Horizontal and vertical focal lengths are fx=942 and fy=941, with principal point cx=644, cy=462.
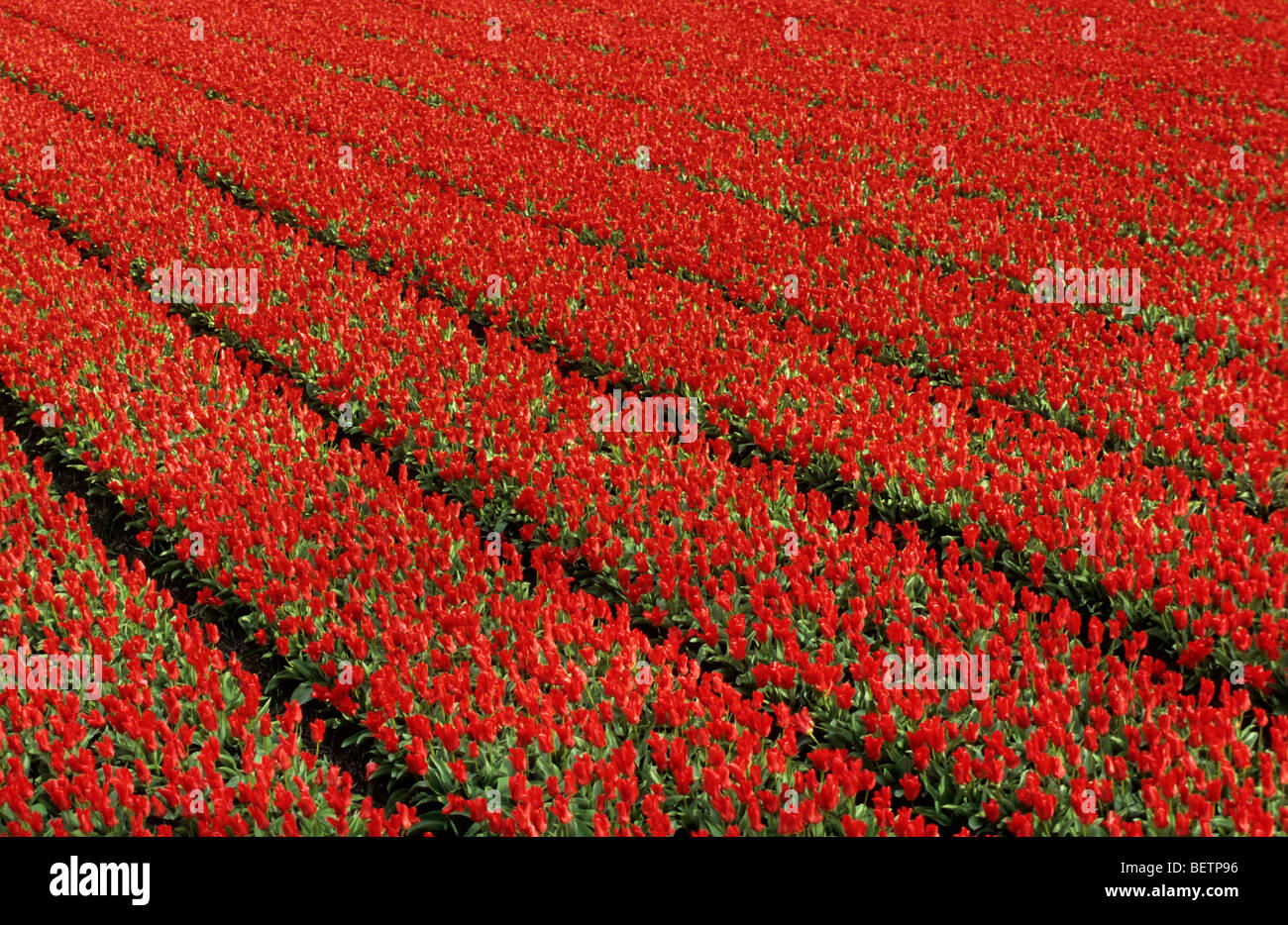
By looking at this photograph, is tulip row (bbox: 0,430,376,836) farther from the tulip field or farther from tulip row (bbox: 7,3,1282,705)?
tulip row (bbox: 7,3,1282,705)

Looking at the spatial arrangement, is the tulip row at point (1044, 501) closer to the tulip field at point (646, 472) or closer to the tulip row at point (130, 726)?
the tulip field at point (646, 472)

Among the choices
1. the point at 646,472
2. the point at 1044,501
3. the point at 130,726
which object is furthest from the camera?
the point at 646,472

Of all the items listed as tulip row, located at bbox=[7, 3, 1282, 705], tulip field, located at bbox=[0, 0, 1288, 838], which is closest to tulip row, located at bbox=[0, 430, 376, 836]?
tulip field, located at bbox=[0, 0, 1288, 838]

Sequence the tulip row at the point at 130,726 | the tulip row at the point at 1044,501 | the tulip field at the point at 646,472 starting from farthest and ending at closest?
the tulip row at the point at 1044,501, the tulip field at the point at 646,472, the tulip row at the point at 130,726

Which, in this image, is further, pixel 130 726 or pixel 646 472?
pixel 646 472

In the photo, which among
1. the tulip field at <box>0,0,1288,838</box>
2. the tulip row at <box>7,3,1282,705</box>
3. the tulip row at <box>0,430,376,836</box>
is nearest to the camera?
the tulip row at <box>0,430,376,836</box>

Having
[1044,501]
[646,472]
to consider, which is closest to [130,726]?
[646,472]

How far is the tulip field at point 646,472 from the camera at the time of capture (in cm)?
446

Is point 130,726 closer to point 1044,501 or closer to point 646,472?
point 646,472

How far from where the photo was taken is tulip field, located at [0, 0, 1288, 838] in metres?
4.46

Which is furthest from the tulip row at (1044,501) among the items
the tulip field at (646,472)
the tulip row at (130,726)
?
the tulip row at (130,726)

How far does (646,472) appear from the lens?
662 cm

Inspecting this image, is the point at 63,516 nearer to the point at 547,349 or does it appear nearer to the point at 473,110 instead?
the point at 547,349

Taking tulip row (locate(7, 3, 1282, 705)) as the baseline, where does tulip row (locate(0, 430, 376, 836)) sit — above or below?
below
